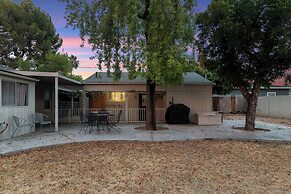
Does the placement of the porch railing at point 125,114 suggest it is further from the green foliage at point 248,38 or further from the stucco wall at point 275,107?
the stucco wall at point 275,107

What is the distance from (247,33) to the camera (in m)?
11.9

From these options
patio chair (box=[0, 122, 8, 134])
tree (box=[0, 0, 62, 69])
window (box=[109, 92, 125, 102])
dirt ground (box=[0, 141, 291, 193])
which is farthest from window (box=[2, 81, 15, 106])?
tree (box=[0, 0, 62, 69])

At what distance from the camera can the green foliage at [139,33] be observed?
36.4 ft

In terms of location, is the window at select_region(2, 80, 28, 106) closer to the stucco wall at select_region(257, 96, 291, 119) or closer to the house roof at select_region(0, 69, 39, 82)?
the house roof at select_region(0, 69, 39, 82)

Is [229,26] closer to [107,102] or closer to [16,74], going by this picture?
[16,74]

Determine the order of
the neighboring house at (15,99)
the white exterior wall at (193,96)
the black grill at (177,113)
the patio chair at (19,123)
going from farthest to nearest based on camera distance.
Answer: the white exterior wall at (193,96) → the black grill at (177,113) → the patio chair at (19,123) → the neighboring house at (15,99)

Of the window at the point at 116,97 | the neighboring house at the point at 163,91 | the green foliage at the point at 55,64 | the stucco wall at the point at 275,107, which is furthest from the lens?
the green foliage at the point at 55,64

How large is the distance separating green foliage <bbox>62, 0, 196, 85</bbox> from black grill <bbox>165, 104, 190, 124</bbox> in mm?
3770

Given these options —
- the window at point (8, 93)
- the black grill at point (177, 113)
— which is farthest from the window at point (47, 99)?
the black grill at point (177, 113)

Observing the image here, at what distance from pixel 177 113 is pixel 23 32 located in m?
20.8

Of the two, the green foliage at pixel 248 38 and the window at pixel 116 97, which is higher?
the green foliage at pixel 248 38

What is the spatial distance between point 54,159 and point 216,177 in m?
4.21

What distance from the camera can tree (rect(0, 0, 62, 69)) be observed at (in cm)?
2825

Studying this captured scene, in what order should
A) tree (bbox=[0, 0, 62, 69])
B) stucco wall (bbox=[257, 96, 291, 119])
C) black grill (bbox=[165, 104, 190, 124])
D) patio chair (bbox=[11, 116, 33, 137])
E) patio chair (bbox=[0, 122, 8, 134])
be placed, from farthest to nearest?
1. tree (bbox=[0, 0, 62, 69])
2. stucco wall (bbox=[257, 96, 291, 119])
3. black grill (bbox=[165, 104, 190, 124])
4. patio chair (bbox=[11, 116, 33, 137])
5. patio chair (bbox=[0, 122, 8, 134])
